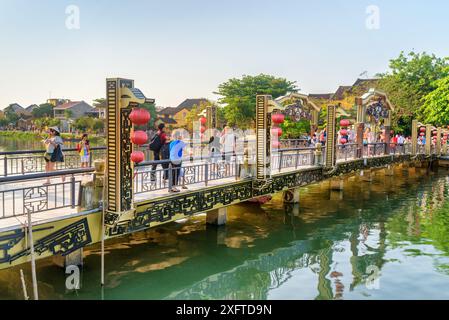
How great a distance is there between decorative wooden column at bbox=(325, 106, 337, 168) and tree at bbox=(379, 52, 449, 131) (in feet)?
61.4

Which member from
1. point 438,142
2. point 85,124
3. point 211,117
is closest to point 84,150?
point 211,117

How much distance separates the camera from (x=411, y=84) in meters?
32.1

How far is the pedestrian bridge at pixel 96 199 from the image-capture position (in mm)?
6688

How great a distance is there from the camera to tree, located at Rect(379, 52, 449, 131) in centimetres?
3150

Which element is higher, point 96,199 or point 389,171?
point 96,199

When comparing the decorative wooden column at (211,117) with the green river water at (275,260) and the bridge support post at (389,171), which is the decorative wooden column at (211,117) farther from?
the bridge support post at (389,171)

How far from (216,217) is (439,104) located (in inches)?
902

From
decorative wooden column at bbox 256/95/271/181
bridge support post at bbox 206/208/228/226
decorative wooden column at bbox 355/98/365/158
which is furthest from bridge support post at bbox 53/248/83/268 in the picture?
decorative wooden column at bbox 355/98/365/158

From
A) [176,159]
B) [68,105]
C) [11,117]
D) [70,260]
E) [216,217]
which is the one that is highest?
[68,105]

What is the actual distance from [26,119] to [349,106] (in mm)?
45853

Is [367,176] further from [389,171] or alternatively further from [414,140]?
[414,140]

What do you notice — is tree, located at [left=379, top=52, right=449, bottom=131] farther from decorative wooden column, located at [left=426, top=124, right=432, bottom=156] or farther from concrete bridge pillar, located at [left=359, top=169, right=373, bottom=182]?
concrete bridge pillar, located at [left=359, top=169, right=373, bottom=182]

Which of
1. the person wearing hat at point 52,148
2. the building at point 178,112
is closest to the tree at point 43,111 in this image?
the building at point 178,112
